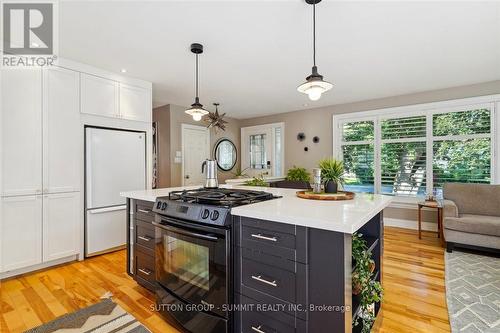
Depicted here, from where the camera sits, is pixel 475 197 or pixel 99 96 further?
pixel 475 197

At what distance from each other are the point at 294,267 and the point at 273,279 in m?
0.16

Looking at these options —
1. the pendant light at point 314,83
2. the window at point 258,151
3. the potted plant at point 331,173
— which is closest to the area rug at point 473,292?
the potted plant at point 331,173

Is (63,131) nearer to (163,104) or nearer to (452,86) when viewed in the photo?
(163,104)

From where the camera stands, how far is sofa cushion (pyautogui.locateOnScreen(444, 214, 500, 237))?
9.99 feet

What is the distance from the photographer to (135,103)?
12.0 feet

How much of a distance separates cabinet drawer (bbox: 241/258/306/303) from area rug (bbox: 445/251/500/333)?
1.47m

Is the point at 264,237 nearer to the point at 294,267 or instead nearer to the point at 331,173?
the point at 294,267

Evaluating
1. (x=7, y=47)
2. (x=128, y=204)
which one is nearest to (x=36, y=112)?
(x=7, y=47)

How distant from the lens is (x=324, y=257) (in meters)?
1.17

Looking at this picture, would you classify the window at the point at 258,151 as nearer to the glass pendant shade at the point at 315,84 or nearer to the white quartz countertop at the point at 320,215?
the glass pendant shade at the point at 315,84

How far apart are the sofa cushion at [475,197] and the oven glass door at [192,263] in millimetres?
4012

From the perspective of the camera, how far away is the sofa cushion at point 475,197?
350 centimetres

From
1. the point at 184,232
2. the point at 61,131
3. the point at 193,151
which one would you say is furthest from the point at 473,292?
the point at 193,151

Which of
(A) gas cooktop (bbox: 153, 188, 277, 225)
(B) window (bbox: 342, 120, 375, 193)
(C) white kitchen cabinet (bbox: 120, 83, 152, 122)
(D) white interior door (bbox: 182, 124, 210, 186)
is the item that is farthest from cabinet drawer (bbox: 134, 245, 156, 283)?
(B) window (bbox: 342, 120, 375, 193)
